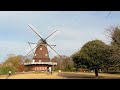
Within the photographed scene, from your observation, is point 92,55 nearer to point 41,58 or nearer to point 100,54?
point 100,54

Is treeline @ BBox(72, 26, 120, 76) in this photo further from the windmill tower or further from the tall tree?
the windmill tower

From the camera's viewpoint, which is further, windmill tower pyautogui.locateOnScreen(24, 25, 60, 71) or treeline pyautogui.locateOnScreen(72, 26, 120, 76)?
windmill tower pyautogui.locateOnScreen(24, 25, 60, 71)

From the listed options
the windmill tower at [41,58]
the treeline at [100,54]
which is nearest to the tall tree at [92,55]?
the treeline at [100,54]

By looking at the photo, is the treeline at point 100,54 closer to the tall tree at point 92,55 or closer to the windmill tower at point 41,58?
the tall tree at point 92,55

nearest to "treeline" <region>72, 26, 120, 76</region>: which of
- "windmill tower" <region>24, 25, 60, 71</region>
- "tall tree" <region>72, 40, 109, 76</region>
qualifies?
"tall tree" <region>72, 40, 109, 76</region>

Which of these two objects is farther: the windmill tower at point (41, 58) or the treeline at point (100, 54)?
the windmill tower at point (41, 58)

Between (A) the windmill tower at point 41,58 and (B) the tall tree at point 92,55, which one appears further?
(A) the windmill tower at point 41,58
